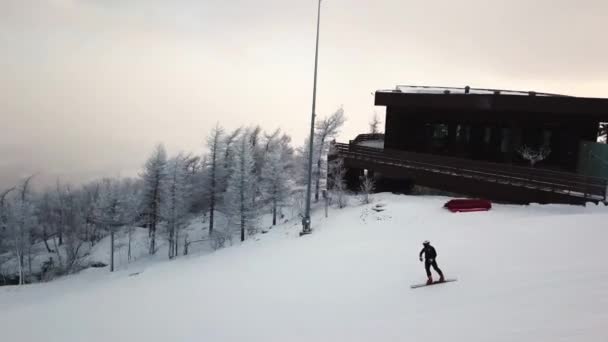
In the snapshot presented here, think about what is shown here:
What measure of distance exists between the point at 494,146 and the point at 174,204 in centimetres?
3575

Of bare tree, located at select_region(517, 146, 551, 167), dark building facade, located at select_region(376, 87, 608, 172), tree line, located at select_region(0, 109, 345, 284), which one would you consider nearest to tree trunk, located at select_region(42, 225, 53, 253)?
tree line, located at select_region(0, 109, 345, 284)

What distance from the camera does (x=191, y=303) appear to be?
45.0 ft

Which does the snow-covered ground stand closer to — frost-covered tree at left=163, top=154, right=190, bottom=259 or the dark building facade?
the dark building facade

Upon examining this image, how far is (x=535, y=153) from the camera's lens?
2973 cm

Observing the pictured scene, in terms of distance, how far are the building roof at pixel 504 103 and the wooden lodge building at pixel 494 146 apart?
0.19 feet

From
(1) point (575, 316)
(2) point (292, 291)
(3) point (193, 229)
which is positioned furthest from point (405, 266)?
(3) point (193, 229)

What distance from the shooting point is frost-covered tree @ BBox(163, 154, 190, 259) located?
4809cm

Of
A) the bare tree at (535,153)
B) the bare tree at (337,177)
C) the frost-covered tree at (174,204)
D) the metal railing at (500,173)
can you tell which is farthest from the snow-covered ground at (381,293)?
the frost-covered tree at (174,204)

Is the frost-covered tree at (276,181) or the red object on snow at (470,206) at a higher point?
the red object on snow at (470,206)

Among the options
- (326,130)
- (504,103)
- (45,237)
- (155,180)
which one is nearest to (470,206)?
(504,103)

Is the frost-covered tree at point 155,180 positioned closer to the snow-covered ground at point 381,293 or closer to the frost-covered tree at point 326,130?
the frost-covered tree at point 326,130

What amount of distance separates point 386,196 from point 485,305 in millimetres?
18158

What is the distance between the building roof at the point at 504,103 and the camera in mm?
26172

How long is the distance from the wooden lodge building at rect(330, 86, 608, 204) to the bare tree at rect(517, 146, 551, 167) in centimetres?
8
